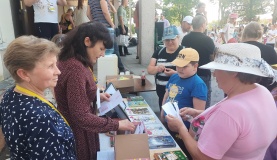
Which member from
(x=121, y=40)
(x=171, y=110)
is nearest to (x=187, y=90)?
(x=171, y=110)

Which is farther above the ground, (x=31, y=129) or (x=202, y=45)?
(x=202, y=45)

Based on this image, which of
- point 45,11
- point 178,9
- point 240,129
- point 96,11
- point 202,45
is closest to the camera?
point 240,129

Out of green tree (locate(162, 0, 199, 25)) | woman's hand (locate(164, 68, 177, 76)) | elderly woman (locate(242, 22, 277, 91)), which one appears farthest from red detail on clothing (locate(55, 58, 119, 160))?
green tree (locate(162, 0, 199, 25))

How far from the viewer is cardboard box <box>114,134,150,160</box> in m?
1.41

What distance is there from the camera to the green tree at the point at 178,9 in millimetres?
19609

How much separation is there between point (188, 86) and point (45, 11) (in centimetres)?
283

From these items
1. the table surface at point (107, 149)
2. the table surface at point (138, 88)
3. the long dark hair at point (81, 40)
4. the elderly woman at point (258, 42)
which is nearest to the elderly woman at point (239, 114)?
the table surface at point (107, 149)

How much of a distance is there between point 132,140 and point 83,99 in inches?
16.2

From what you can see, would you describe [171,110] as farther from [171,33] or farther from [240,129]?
[171,33]

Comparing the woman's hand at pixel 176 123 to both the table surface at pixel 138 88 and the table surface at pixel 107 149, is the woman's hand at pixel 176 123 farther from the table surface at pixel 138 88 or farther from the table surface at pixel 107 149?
the table surface at pixel 138 88

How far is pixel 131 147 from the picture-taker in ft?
4.65

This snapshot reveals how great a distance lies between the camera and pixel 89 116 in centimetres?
150

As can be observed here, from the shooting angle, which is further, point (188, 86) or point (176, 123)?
point (188, 86)

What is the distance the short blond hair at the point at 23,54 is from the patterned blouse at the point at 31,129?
132 mm
